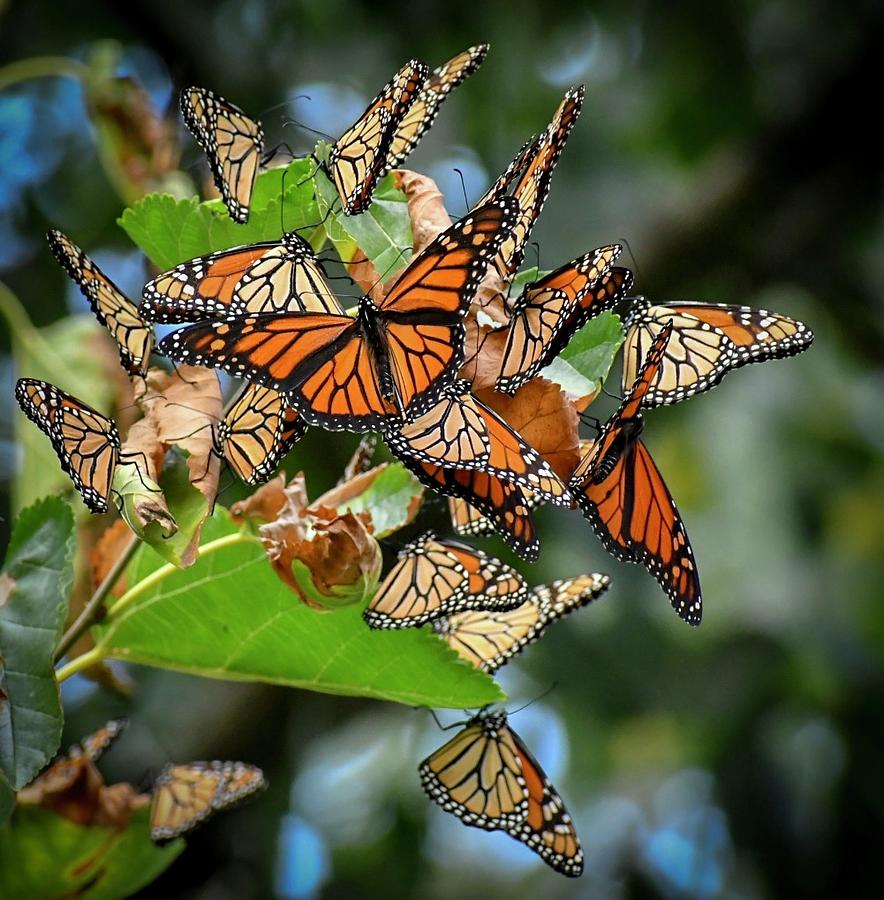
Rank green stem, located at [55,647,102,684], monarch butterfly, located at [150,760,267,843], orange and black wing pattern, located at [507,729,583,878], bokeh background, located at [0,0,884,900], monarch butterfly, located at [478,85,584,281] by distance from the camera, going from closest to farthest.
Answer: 1. monarch butterfly, located at [478,85,584,281]
2. green stem, located at [55,647,102,684]
3. monarch butterfly, located at [150,760,267,843]
4. orange and black wing pattern, located at [507,729,583,878]
5. bokeh background, located at [0,0,884,900]

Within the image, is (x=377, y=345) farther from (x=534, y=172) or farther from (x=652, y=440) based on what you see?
(x=652, y=440)

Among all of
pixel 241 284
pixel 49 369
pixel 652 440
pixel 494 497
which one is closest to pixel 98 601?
pixel 241 284

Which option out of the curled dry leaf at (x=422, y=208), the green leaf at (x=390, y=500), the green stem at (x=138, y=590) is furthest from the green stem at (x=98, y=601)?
the curled dry leaf at (x=422, y=208)

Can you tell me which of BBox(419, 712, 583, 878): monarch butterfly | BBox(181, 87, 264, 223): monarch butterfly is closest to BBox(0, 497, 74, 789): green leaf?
BBox(181, 87, 264, 223): monarch butterfly

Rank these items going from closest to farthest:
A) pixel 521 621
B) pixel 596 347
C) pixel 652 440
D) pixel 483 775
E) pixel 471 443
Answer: pixel 471 443 < pixel 596 347 < pixel 521 621 < pixel 483 775 < pixel 652 440

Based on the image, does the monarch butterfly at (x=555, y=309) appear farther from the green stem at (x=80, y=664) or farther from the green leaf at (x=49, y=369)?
the green leaf at (x=49, y=369)

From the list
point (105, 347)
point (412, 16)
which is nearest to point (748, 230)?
point (412, 16)

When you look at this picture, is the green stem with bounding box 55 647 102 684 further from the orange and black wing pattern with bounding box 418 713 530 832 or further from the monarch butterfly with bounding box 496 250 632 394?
the monarch butterfly with bounding box 496 250 632 394

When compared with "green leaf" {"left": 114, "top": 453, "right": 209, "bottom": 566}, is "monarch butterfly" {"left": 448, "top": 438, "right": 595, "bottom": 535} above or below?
below
